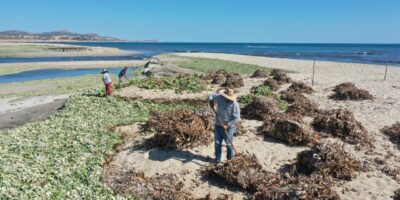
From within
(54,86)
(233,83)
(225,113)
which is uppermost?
(225,113)

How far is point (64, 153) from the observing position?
11.1m

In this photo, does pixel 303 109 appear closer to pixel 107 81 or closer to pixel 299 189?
pixel 299 189

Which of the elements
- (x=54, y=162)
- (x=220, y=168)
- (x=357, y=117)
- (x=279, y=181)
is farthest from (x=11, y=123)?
(x=357, y=117)

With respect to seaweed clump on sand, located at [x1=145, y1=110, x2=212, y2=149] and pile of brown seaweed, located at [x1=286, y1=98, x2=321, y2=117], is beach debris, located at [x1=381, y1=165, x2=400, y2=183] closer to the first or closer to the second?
seaweed clump on sand, located at [x1=145, y1=110, x2=212, y2=149]

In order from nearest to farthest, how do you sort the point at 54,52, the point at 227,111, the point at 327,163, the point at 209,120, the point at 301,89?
the point at 327,163 → the point at 227,111 → the point at 209,120 → the point at 301,89 → the point at 54,52

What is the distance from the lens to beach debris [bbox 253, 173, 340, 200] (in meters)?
8.44

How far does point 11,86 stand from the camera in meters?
30.6

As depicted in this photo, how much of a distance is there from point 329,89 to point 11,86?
985 inches

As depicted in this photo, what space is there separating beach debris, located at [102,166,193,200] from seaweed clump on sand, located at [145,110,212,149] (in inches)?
63.4

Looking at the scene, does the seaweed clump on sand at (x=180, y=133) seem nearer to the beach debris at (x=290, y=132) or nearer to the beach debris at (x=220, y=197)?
the beach debris at (x=290, y=132)

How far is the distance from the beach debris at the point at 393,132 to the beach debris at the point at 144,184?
805cm

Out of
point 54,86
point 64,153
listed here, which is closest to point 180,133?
point 64,153

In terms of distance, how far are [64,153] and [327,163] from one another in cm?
767

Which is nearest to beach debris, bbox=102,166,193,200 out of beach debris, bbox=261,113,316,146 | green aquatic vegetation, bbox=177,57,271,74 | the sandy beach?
the sandy beach
